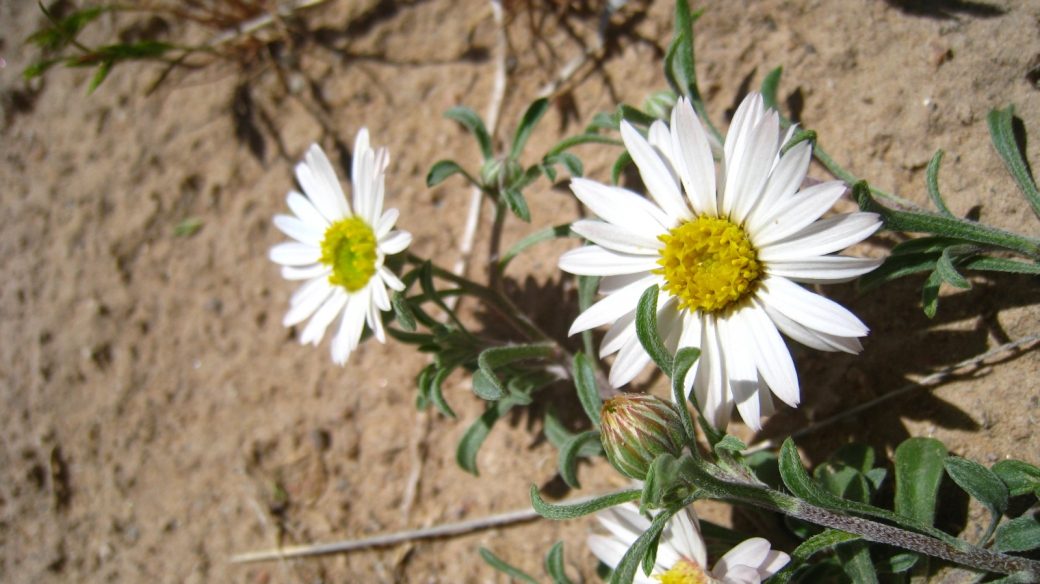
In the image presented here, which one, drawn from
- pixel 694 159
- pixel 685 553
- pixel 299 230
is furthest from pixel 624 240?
pixel 299 230

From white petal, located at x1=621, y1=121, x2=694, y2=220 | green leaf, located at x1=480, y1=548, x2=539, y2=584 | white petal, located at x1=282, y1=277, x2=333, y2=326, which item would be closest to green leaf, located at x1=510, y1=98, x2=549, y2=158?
white petal, located at x1=621, y1=121, x2=694, y2=220

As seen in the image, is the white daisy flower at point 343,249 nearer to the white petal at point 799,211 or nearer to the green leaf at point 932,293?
the white petal at point 799,211

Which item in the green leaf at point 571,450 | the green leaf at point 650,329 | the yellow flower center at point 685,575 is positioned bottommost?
the yellow flower center at point 685,575

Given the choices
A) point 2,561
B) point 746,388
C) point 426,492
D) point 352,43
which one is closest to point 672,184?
point 746,388

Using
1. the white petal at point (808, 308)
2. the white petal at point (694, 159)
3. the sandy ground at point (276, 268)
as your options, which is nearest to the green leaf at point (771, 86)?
the sandy ground at point (276, 268)

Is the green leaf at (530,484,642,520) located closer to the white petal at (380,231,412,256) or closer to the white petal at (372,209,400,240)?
the white petal at (380,231,412,256)

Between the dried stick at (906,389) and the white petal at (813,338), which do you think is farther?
the dried stick at (906,389)
